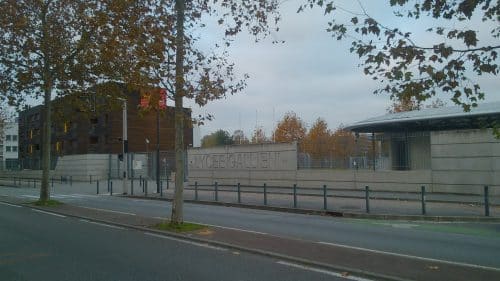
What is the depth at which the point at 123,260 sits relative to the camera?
9195 mm

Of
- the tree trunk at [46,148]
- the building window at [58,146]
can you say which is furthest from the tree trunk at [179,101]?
the building window at [58,146]

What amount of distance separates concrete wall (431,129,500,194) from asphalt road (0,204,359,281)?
634 inches

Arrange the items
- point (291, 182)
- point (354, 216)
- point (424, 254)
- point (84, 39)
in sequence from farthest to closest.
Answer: point (291, 182), point (84, 39), point (354, 216), point (424, 254)

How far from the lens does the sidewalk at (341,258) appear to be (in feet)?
25.5

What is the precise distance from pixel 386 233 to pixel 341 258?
14.5ft

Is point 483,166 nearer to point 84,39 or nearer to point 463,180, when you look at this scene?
point 463,180

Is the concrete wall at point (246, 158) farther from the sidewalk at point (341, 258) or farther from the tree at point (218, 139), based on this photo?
the tree at point (218, 139)

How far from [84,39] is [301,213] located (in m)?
11.4

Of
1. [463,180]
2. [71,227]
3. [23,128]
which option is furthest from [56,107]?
Answer: [23,128]

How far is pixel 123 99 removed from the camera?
23109 mm

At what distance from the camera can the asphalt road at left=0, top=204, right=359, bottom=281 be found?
7977 mm

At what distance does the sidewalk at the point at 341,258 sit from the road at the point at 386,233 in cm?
91

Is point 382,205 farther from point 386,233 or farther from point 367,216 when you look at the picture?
point 386,233

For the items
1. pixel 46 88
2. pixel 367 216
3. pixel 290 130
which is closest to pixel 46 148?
pixel 46 88
